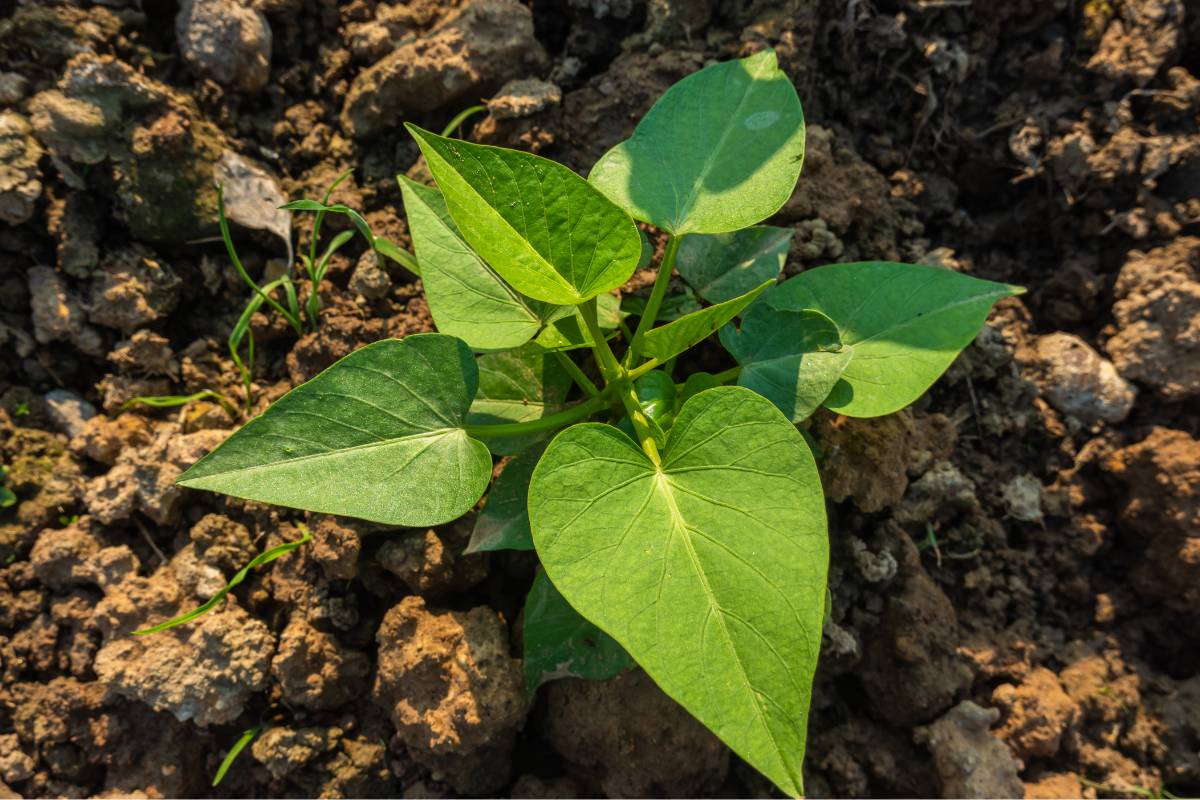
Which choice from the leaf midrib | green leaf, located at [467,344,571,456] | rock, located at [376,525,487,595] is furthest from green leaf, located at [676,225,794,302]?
rock, located at [376,525,487,595]

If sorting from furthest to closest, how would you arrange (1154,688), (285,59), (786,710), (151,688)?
(285,59)
(1154,688)
(151,688)
(786,710)

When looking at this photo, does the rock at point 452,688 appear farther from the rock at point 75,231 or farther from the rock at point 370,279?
the rock at point 75,231

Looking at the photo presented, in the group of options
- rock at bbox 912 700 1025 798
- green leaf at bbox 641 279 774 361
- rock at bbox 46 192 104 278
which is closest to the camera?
green leaf at bbox 641 279 774 361

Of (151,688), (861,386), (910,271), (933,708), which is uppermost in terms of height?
(910,271)

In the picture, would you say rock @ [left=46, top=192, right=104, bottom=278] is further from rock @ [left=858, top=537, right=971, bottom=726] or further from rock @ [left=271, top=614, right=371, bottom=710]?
rock @ [left=858, top=537, right=971, bottom=726]

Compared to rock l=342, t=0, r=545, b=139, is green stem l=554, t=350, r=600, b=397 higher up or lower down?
lower down

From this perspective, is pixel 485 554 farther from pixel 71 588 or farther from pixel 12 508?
pixel 12 508

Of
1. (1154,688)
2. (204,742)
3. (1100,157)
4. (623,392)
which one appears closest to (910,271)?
(623,392)
